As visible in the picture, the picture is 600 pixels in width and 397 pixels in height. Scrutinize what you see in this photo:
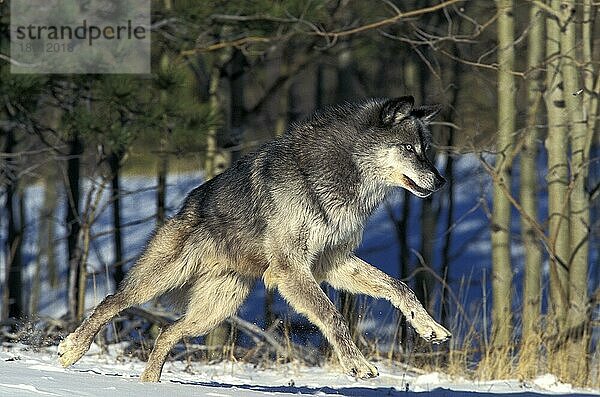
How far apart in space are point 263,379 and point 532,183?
375 cm

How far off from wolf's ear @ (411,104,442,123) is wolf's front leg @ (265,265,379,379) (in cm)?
124

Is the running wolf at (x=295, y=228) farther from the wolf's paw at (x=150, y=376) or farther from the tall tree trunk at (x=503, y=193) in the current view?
the tall tree trunk at (x=503, y=193)

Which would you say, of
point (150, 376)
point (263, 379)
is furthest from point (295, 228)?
point (263, 379)

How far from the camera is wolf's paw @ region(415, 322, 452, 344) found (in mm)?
5867

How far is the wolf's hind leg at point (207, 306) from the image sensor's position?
6570mm

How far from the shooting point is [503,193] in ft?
31.4

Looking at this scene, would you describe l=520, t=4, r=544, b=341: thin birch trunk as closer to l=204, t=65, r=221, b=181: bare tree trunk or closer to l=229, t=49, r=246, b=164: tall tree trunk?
l=204, t=65, r=221, b=181: bare tree trunk

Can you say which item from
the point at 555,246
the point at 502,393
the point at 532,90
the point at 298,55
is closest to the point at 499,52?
the point at 532,90

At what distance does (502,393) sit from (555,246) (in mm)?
2110

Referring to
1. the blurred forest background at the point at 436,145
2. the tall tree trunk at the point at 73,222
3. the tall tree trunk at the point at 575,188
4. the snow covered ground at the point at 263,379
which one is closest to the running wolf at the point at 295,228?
the snow covered ground at the point at 263,379

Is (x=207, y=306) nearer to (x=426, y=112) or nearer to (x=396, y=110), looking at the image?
(x=396, y=110)

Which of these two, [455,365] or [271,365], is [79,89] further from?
[455,365]

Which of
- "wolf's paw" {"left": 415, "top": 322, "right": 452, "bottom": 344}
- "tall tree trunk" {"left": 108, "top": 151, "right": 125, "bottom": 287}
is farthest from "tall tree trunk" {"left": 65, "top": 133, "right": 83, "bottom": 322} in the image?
"wolf's paw" {"left": 415, "top": 322, "right": 452, "bottom": 344}

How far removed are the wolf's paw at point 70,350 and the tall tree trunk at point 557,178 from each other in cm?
463
